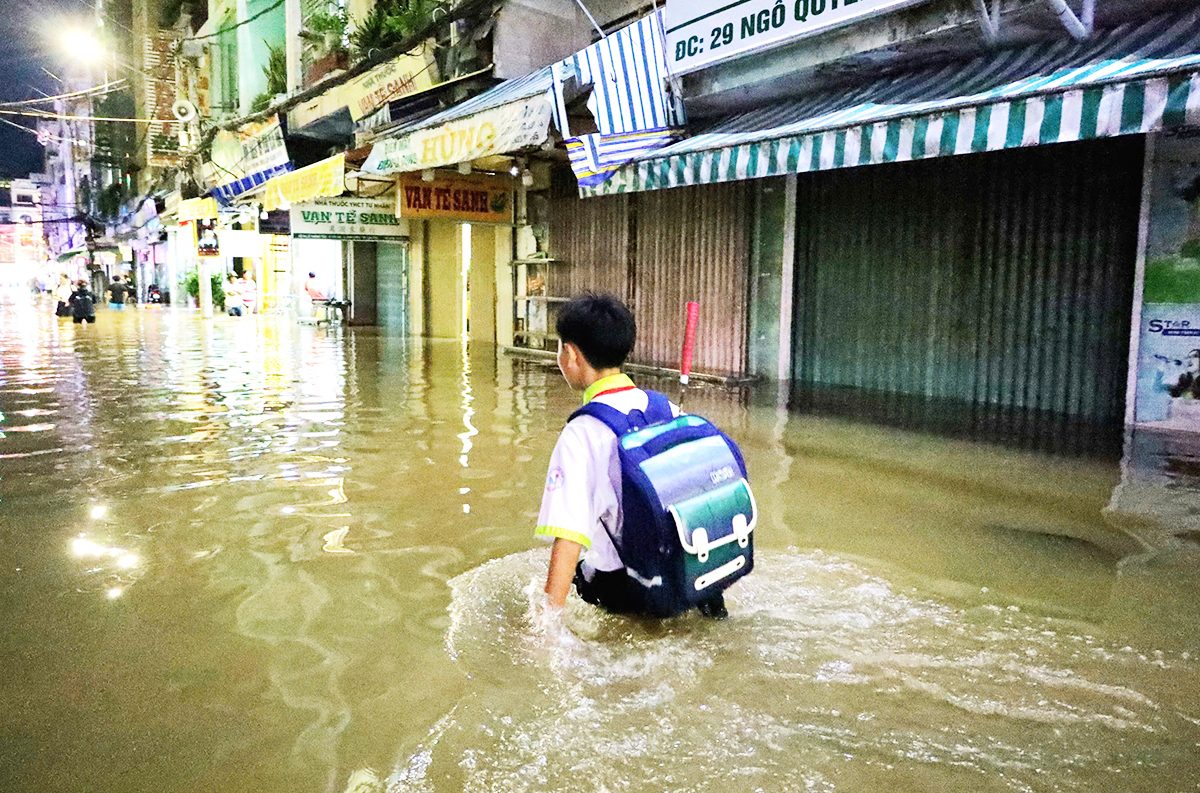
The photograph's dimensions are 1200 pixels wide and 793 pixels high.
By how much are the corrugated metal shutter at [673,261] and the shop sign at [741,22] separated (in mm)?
1831

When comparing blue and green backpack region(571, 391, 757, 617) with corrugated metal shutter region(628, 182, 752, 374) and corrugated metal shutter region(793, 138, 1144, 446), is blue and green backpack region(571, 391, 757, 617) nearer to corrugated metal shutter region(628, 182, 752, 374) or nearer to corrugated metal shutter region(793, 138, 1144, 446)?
corrugated metal shutter region(793, 138, 1144, 446)

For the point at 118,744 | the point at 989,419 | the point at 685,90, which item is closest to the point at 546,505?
the point at 118,744

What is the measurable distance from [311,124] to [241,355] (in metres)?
7.07

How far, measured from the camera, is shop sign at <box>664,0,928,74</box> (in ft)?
27.0

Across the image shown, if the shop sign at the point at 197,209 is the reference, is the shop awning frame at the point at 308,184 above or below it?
below

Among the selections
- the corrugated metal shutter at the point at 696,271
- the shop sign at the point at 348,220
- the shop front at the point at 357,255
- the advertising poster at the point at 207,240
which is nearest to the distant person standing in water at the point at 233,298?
the advertising poster at the point at 207,240

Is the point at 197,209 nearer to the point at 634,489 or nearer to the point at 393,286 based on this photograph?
the point at 393,286

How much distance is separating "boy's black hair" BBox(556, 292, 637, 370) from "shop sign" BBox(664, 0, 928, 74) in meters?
6.23

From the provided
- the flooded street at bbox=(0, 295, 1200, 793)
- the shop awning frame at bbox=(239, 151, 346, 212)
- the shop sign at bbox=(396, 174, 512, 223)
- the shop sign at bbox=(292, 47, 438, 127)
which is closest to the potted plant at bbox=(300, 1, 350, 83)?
the shop sign at bbox=(292, 47, 438, 127)

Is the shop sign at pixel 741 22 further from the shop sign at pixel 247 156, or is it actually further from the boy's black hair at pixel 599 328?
the shop sign at pixel 247 156

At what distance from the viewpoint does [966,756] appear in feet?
7.88

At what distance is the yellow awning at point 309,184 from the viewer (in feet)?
49.7

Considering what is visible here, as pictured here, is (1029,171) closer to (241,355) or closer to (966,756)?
(966,756)

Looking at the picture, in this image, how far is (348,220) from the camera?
17906 mm
